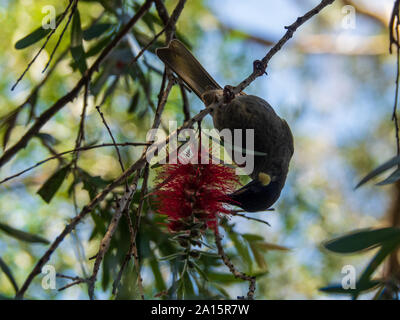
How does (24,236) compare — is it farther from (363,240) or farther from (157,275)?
(363,240)

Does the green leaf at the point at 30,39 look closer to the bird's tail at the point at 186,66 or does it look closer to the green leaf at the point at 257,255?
the bird's tail at the point at 186,66

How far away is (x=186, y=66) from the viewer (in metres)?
2.84

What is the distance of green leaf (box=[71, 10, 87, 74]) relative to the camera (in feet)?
7.67

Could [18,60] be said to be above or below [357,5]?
below

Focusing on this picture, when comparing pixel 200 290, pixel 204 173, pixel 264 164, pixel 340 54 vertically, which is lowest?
pixel 200 290

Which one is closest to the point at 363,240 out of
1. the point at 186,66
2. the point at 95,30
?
the point at 186,66

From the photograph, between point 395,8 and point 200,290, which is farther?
point 200,290

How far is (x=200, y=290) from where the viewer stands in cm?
222

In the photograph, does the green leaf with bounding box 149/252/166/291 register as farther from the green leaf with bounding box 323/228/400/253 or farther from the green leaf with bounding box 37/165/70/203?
the green leaf with bounding box 323/228/400/253

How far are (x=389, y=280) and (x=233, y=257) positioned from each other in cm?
136

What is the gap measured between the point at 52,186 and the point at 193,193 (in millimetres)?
980

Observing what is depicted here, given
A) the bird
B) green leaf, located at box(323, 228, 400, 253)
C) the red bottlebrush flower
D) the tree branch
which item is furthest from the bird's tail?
green leaf, located at box(323, 228, 400, 253)

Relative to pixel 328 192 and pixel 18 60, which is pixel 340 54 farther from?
pixel 18 60
